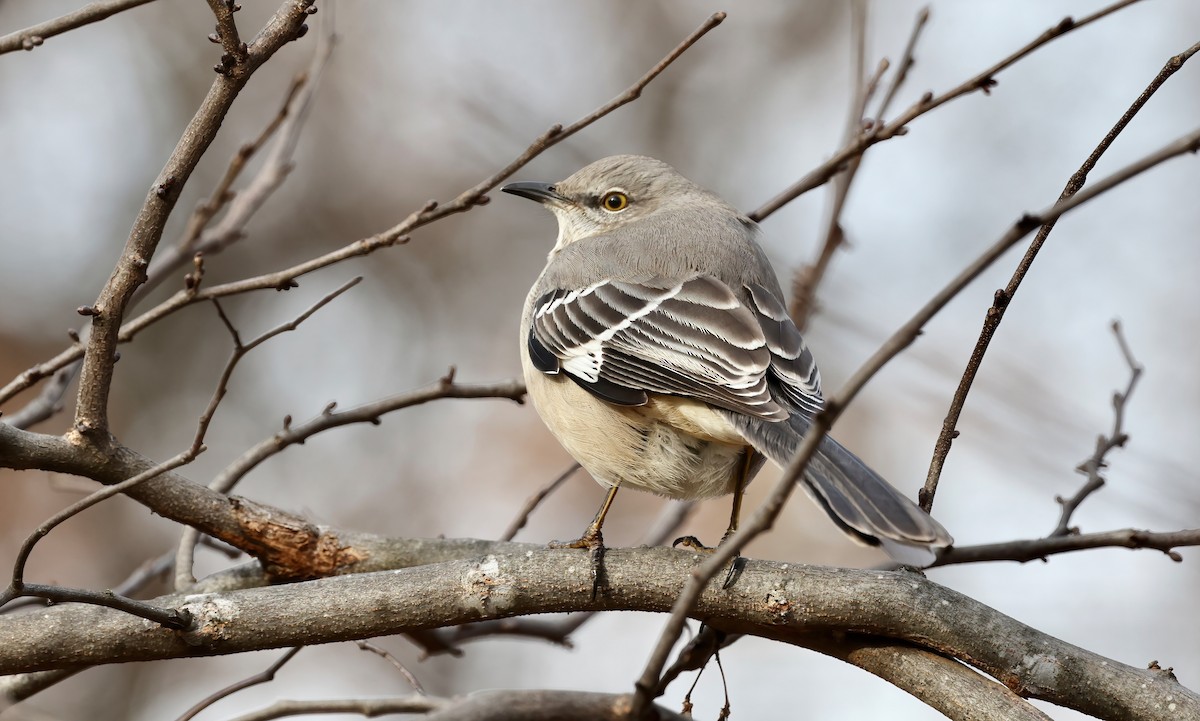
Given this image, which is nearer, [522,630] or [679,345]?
[679,345]

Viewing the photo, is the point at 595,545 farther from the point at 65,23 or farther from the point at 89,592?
the point at 65,23

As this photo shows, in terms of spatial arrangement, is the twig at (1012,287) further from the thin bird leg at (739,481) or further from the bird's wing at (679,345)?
the thin bird leg at (739,481)

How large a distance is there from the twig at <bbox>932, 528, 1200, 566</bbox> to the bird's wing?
63cm

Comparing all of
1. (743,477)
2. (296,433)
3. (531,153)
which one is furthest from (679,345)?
(296,433)

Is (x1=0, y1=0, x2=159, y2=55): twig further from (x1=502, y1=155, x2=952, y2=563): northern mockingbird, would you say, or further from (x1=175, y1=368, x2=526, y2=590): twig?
(x1=502, y1=155, x2=952, y2=563): northern mockingbird

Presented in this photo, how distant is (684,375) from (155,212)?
158 cm

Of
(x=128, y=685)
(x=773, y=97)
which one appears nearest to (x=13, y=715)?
(x=128, y=685)

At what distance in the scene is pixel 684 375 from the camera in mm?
3268

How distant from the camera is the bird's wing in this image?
3.23m

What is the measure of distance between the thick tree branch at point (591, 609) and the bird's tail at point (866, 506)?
200 mm

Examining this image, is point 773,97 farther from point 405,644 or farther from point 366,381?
point 405,644

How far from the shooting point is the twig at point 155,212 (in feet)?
7.99

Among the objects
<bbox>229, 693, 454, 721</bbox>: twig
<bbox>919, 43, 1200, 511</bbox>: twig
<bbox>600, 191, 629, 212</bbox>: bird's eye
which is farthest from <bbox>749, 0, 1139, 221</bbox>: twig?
<bbox>229, 693, 454, 721</bbox>: twig

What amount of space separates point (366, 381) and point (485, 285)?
134cm
